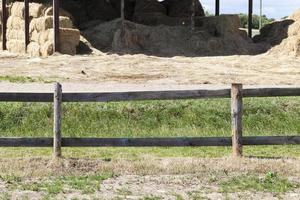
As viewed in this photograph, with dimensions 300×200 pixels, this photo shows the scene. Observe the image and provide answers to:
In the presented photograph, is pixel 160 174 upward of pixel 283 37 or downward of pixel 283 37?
downward

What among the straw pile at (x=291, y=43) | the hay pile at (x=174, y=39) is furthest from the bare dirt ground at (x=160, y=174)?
the hay pile at (x=174, y=39)

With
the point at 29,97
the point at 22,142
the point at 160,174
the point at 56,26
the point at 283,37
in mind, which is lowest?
the point at 160,174

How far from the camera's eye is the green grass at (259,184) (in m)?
9.10

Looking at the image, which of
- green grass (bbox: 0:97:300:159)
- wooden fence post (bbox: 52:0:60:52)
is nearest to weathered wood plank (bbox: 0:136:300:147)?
green grass (bbox: 0:97:300:159)

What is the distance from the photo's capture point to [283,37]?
34469mm

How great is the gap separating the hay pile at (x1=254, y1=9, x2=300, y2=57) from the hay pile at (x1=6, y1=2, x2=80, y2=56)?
9.80m

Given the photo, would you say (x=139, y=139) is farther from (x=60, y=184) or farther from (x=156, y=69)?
(x=156, y=69)

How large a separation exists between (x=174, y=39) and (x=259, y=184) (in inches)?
983

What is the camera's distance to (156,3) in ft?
130

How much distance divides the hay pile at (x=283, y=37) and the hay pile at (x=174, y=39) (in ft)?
3.93

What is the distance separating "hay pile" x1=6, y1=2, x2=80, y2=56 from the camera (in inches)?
1198

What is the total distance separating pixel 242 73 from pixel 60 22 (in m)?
9.08

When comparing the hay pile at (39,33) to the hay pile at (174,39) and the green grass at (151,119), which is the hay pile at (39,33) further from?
the green grass at (151,119)

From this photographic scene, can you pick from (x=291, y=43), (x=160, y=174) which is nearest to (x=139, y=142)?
(x=160, y=174)
